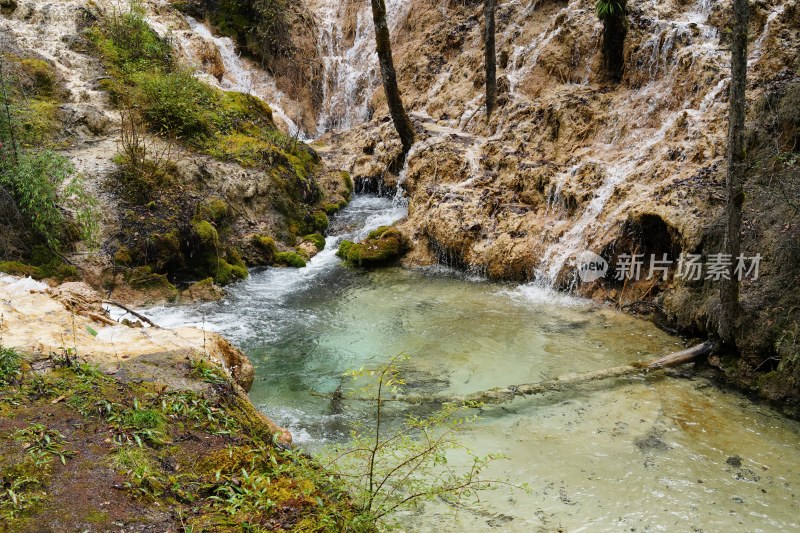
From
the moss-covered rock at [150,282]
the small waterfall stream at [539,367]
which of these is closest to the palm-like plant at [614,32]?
the small waterfall stream at [539,367]

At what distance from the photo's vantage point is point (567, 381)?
6.74 meters

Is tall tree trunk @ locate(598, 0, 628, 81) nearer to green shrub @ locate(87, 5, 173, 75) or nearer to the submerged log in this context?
the submerged log

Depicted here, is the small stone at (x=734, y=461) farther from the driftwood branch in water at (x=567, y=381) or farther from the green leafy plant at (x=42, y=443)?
the green leafy plant at (x=42, y=443)

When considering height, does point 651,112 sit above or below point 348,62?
below

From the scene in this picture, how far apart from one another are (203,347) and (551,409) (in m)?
4.15

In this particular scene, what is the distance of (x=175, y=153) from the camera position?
12016 mm

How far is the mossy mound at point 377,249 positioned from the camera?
480 inches

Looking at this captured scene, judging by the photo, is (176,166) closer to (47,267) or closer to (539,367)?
(47,267)

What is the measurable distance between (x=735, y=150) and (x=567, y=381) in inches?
139

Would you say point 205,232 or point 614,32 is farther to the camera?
point 614,32

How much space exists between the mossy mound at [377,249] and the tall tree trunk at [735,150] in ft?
24.0

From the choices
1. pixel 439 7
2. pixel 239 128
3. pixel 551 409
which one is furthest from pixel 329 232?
pixel 439 7
